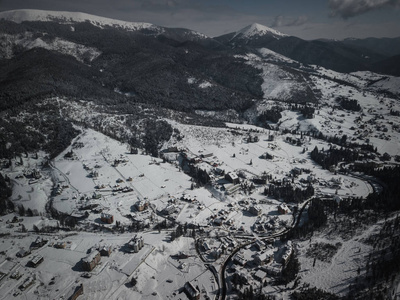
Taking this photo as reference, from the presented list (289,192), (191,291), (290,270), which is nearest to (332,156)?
(289,192)

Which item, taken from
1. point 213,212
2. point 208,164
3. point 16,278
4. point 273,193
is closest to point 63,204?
point 16,278

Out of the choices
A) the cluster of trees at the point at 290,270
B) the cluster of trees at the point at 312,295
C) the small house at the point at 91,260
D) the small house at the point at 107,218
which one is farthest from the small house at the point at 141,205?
the cluster of trees at the point at 312,295

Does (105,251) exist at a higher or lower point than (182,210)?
lower

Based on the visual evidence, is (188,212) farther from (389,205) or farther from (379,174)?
(379,174)

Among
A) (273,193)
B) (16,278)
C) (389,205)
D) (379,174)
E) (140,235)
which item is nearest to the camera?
(16,278)

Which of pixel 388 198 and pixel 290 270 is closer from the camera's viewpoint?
pixel 290 270

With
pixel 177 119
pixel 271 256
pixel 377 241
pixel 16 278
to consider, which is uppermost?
pixel 177 119

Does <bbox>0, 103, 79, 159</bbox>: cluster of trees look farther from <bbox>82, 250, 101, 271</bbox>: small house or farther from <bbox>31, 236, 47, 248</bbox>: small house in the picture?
<bbox>82, 250, 101, 271</bbox>: small house

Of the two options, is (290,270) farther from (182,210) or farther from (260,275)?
(182,210)
